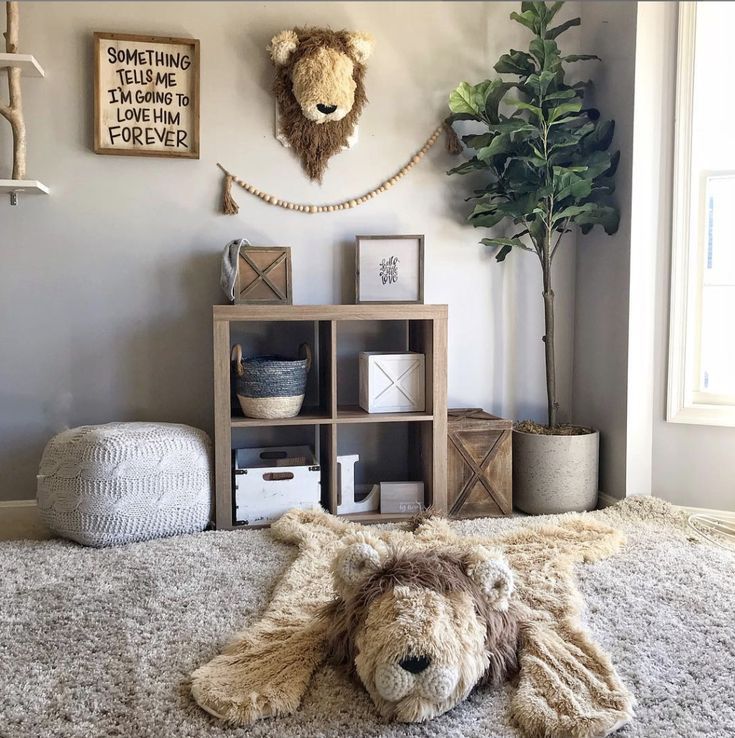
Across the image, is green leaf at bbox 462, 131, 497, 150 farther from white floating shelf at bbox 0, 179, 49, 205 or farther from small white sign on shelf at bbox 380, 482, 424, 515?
white floating shelf at bbox 0, 179, 49, 205

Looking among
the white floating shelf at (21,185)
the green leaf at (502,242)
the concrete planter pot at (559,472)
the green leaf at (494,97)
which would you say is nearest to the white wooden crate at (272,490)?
the concrete planter pot at (559,472)

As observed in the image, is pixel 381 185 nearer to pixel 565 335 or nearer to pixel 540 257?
pixel 540 257

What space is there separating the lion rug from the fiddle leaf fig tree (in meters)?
1.30

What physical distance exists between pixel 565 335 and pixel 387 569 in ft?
5.58

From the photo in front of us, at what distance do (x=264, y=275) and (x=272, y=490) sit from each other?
0.67 m

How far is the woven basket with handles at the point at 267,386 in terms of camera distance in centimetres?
213

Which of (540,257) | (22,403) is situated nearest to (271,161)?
(540,257)

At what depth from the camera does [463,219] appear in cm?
254

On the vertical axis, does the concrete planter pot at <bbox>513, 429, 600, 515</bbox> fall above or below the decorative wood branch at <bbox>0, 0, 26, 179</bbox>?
below

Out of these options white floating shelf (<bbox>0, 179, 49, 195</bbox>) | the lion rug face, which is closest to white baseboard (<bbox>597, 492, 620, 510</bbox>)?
the lion rug face

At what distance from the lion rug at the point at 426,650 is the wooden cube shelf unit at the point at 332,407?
0.77 meters

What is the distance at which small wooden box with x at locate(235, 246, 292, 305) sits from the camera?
219 cm

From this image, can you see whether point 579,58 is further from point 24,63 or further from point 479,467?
point 24,63

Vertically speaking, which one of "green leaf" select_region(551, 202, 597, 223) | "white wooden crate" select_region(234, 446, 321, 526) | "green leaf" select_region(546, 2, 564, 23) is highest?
"green leaf" select_region(546, 2, 564, 23)
